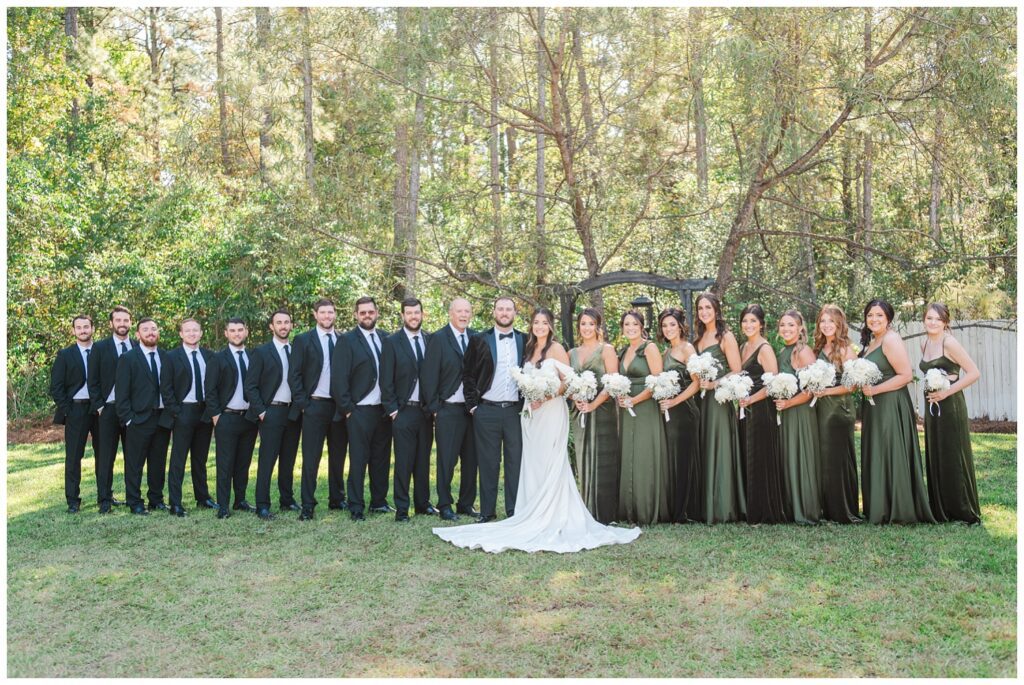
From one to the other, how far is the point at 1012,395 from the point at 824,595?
1010cm

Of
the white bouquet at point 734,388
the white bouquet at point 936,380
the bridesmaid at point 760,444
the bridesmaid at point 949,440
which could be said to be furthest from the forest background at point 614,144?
the white bouquet at point 734,388

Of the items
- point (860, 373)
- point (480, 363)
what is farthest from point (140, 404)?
point (860, 373)

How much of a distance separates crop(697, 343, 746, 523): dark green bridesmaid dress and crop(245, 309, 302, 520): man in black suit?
3320mm

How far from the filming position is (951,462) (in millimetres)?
6738

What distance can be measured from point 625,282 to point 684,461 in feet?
7.79

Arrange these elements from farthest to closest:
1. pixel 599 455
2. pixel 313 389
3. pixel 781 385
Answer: pixel 313 389 → pixel 599 455 → pixel 781 385

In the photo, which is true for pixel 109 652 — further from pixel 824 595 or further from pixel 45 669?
pixel 824 595

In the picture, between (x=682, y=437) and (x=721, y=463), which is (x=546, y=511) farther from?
(x=721, y=463)

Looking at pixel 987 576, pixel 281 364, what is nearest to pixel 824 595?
pixel 987 576

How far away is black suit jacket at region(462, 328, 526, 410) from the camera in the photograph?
7242 mm

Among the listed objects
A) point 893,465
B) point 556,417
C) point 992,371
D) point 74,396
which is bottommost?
point 893,465

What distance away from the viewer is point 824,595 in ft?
16.6

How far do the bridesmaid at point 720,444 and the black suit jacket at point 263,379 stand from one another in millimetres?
3302

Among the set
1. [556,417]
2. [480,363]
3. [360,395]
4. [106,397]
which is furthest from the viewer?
[106,397]
